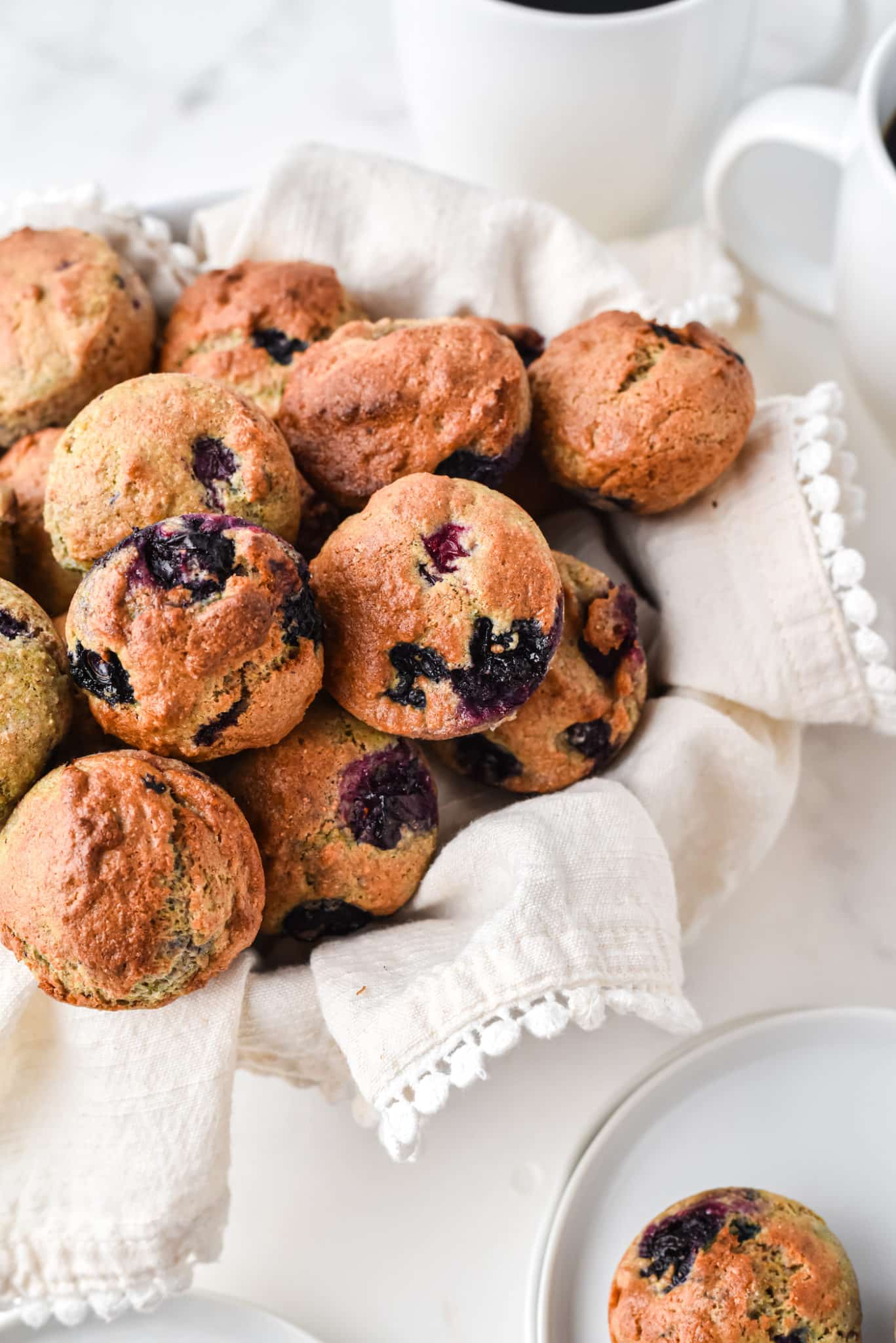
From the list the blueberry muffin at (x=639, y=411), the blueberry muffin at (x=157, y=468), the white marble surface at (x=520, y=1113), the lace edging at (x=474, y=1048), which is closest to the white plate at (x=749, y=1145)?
the white marble surface at (x=520, y=1113)

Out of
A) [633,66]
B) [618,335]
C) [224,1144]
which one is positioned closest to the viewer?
[224,1144]

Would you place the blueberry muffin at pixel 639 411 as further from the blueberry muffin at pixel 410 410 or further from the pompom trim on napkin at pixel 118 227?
the pompom trim on napkin at pixel 118 227

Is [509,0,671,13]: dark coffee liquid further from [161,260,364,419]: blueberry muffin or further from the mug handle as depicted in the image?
[161,260,364,419]: blueberry muffin

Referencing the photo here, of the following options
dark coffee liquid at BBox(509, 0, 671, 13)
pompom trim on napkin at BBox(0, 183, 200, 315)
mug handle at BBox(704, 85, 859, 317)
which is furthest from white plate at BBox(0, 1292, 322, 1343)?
dark coffee liquid at BBox(509, 0, 671, 13)

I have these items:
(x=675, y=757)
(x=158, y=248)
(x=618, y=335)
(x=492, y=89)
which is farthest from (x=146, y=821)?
(x=492, y=89)

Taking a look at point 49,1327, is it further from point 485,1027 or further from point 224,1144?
point 485,1027
